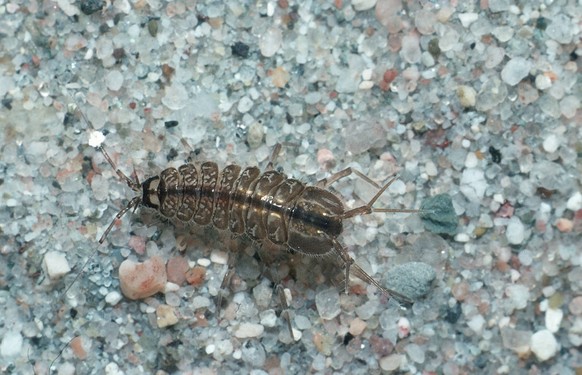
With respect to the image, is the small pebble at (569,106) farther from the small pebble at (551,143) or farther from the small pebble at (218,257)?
the small pebble at (218,257)

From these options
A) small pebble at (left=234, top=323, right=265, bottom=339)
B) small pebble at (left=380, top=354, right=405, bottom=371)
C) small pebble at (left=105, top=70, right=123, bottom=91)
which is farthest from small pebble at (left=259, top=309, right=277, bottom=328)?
small pebble at (left=105, top=70, right=123, bottom=91)

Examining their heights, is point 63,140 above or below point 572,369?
above

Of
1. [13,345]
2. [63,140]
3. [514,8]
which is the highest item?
[514,8]

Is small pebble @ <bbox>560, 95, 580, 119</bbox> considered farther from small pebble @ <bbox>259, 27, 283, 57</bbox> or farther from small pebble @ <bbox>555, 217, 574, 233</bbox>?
small pebble @ <bbox>259, 27, 283, 57</bbox>

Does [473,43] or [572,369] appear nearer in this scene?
[572,369]

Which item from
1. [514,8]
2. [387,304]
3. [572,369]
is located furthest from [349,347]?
[514,8]

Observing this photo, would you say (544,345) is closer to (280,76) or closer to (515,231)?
(515,231)

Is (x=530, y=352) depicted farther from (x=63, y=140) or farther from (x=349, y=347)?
(x=63, y=140)

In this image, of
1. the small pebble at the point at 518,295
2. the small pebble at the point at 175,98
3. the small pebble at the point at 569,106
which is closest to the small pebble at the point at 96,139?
the small pebble at the point at 175,98
